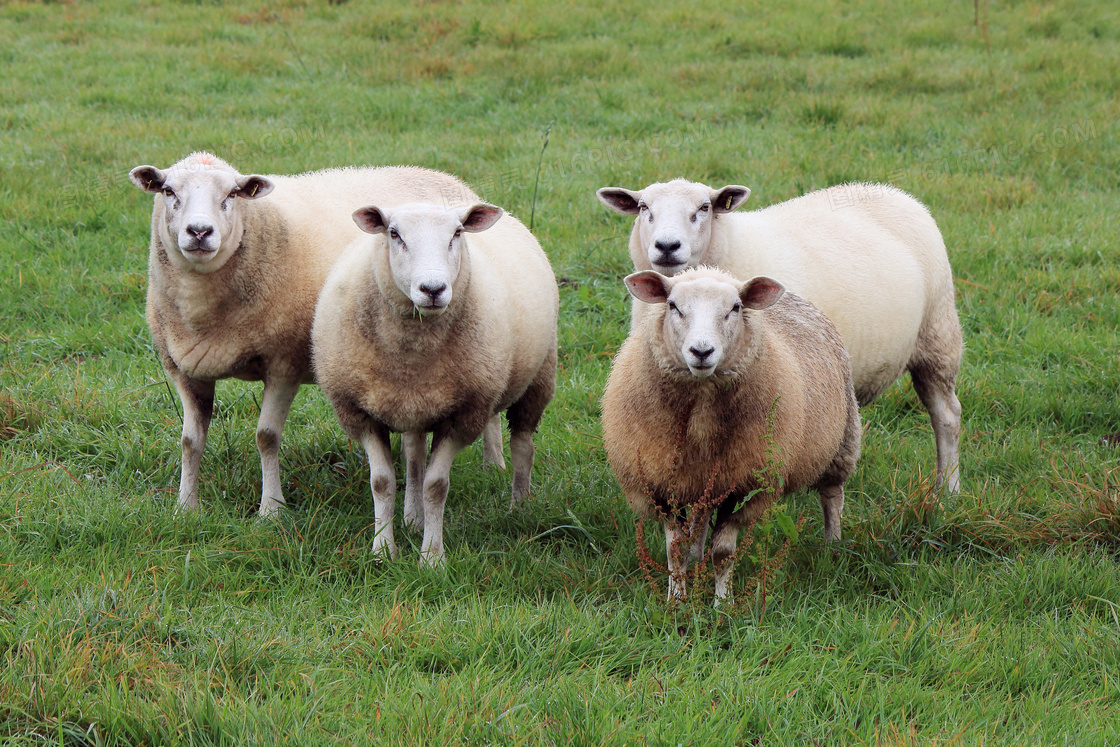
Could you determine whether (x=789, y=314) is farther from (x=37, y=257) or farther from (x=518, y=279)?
(x=37, y=257)

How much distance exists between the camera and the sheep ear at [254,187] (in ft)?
12.8

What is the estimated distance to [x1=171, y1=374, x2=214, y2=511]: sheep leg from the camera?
396cm

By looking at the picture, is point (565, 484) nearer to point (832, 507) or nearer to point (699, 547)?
point (699, 547)

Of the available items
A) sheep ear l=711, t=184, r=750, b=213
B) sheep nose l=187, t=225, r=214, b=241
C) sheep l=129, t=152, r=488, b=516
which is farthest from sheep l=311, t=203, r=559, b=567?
sheep ear l=711, t=184, r=750, b=213

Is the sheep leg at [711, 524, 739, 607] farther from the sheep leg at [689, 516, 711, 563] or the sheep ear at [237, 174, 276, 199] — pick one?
the sheep ear at [237, 174, 276, 199]

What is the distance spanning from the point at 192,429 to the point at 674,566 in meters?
2.01

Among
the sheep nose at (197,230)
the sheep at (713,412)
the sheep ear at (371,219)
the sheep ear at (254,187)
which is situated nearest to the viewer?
the sheep at (713,412)

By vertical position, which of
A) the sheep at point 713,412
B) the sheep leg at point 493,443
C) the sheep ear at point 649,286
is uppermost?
the sheep ear at point 649,286

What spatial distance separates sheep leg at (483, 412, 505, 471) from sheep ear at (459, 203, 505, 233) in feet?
4.05

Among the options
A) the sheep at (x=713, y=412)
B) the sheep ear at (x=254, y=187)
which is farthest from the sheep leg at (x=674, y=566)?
the sheep ear at (x=254, y=187)

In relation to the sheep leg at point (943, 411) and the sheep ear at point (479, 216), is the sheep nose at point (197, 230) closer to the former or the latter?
the sheep ear at point (479, 216)

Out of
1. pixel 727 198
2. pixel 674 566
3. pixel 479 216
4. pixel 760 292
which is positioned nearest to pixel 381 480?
pixel 479 216

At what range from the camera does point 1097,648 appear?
2.88 metres

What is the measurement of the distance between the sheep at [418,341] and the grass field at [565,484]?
324 millimetres
